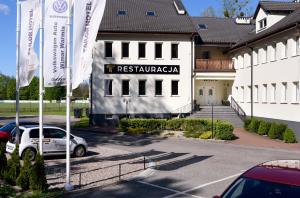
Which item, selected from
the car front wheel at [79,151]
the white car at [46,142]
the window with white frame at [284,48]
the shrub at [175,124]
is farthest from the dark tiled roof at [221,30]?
the white car at [46,142]

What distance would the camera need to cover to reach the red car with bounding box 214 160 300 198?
18.3 feet

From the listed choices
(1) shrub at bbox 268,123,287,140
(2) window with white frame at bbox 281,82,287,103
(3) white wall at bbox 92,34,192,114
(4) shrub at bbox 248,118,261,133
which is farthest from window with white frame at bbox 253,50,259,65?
(1) shrub at bbox 268,123,287,140

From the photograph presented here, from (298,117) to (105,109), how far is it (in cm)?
1738

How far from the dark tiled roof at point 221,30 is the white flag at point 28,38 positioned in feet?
93.4

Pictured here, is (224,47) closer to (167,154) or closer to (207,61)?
(207,61)

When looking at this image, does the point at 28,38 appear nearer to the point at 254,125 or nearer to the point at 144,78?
the point at 254,125

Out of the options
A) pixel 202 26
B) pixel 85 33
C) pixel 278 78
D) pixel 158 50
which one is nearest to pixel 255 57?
pixel 278 78

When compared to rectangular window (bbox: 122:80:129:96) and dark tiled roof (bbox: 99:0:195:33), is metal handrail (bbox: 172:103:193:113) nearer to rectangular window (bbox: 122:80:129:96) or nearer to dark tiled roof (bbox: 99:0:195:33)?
rectangular window (bbox: 122:80:129:96)

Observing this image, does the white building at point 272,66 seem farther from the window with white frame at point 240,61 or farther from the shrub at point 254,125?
the shrub at point 254,125

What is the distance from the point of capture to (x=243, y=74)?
38.2 m

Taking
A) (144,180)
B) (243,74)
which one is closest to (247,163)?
(144,180)

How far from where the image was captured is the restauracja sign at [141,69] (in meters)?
38.2

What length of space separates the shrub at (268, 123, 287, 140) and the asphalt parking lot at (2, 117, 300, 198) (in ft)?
15.1

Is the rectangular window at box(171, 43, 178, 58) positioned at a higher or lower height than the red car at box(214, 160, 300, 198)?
higher
